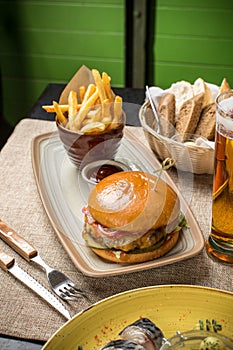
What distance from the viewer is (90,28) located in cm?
312

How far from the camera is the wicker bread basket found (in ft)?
4.63

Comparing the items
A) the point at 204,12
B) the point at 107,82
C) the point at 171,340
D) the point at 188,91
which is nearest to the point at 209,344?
the point at 171,340

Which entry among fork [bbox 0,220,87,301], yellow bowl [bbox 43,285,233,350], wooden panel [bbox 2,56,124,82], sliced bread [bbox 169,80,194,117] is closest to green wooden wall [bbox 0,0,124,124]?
wooden panel [bbox 2,56,124,82]

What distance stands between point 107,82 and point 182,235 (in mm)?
516

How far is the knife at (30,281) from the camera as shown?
1062 mm

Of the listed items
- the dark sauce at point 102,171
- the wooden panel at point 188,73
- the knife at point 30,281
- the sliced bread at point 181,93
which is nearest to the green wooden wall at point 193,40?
the wooden panel at point 188,73

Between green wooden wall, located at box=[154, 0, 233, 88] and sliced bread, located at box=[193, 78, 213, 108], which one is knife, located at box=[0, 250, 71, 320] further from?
green wooden wall, located at box=[154, 0, 233, 88]

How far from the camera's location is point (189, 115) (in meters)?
1.56

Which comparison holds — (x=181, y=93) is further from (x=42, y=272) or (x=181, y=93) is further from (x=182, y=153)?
(x=42, y=272)

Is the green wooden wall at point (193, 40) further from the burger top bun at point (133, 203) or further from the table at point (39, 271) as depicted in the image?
the burger top bun at point (133, 203)

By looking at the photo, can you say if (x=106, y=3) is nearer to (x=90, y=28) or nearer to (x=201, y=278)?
(x=90, y=28)

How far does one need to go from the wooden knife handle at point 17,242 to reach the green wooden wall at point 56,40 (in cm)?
203

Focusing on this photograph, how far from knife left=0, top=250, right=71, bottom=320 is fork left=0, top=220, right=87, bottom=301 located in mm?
18

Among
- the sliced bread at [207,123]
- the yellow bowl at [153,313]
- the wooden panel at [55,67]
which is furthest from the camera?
the wooden panel at [55,67]
